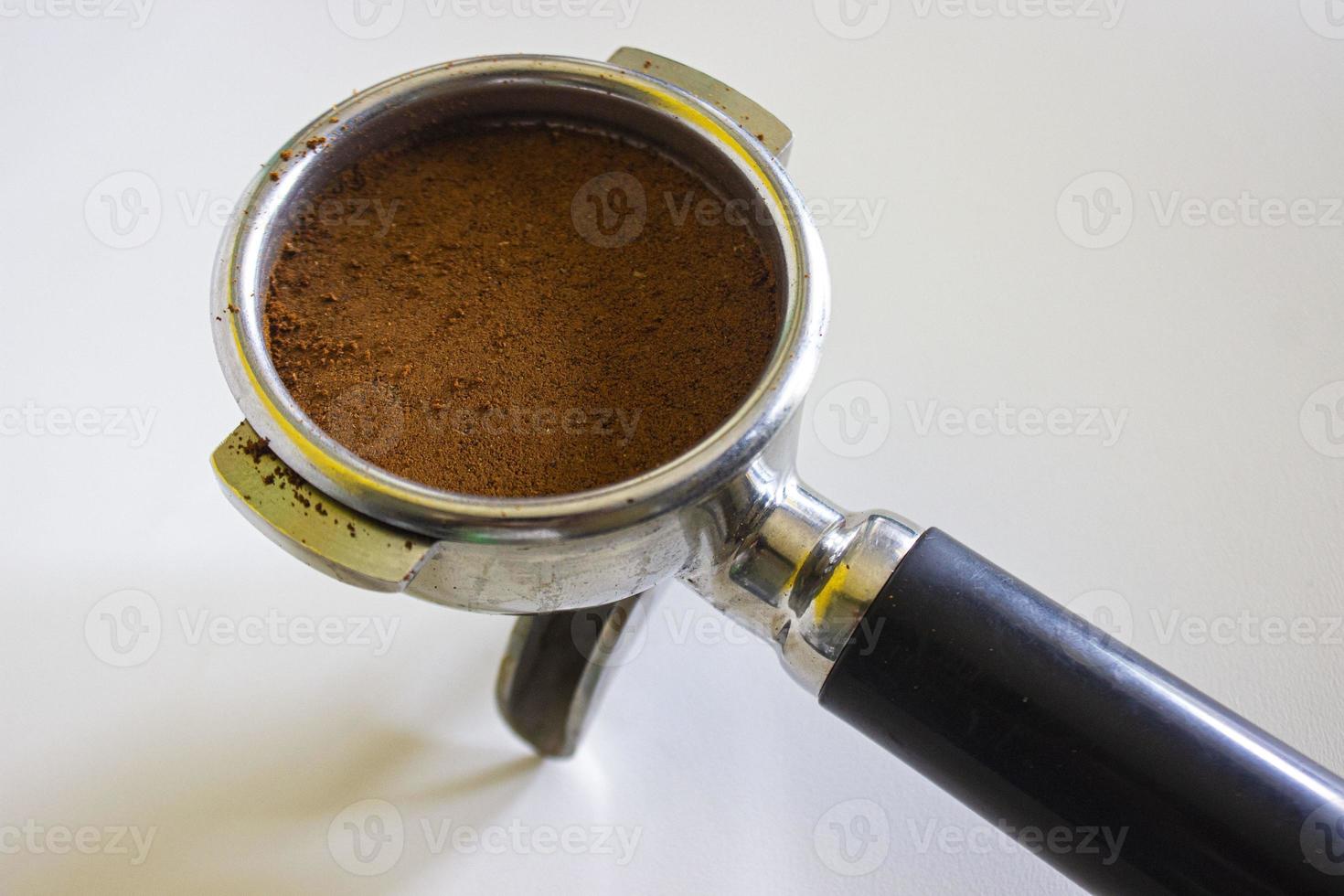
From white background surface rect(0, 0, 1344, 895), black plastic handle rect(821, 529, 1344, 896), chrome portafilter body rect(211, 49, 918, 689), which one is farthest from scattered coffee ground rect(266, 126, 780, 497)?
white background surface rect(0, 0, 1344, 895)

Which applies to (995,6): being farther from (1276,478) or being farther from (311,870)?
(311,870)

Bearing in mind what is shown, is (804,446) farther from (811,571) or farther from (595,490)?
(595,490)

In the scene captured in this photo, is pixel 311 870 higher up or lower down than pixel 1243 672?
lower down

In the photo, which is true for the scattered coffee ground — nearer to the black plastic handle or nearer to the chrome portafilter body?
the chrome portafilter body

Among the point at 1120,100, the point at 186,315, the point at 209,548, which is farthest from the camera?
the point at 1120,100

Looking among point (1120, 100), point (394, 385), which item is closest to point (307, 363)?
point (394, 385)

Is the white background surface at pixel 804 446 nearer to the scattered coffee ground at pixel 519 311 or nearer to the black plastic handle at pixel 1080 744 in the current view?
the black plastic handle at pixel 1080 744

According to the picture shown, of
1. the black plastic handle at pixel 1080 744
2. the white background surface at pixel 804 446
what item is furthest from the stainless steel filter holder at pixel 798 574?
the white background surface at pixel 804 446
